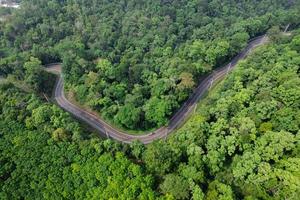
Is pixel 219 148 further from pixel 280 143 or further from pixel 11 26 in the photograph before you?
pixel 11 26

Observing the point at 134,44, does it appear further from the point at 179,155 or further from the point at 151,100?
the point at 179,155

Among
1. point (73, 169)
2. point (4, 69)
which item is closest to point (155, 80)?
point (73, 169)

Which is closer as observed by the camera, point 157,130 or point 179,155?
point 179,155

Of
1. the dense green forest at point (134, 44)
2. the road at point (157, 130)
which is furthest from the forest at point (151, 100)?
the road at point (157, 130)

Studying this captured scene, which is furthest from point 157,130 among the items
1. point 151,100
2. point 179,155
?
point 179,155

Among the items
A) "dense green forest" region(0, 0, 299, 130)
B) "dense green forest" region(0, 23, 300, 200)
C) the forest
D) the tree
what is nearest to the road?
"dense green forest" region(0, 0, 299, 130)

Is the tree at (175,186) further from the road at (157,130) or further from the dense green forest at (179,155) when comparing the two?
the road at (157,130)
